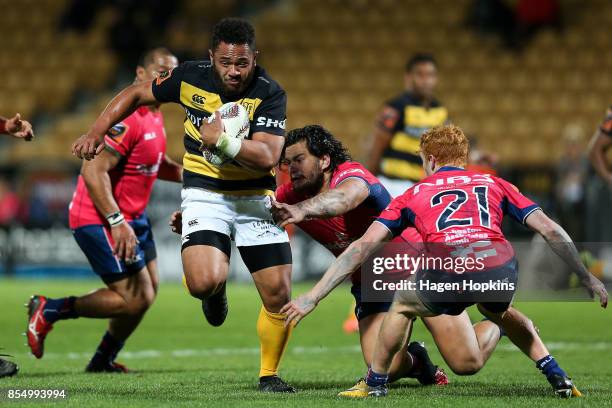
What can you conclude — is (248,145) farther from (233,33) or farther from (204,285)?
(204,285)

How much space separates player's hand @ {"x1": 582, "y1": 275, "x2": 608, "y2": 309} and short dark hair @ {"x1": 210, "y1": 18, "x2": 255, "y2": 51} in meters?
2.37

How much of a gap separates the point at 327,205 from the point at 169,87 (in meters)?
1.36

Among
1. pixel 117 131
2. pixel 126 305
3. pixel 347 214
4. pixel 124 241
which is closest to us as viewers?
Answer: pixel 347 214

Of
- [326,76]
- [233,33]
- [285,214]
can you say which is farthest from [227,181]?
[326,76]

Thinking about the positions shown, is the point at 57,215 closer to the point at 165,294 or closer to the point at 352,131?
the point at 165,294

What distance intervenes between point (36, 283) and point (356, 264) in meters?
11.9

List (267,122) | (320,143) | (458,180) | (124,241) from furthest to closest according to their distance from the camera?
(124,241) < (320,143) < (267,122) < (458,180)

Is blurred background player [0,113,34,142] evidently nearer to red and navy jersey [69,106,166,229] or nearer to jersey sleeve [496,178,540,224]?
red and navy jersey [69,106,166,229]

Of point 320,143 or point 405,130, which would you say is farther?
point 405,130

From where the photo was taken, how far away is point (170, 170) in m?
8.34

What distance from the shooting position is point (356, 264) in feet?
19.1

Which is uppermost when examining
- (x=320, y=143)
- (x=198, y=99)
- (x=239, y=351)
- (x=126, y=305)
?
(x=198, y=99)

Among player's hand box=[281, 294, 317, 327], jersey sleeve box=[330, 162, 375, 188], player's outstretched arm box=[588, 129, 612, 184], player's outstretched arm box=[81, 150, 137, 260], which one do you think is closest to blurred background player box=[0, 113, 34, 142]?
player's outstretched arm box=[81, 150, 137, 260]

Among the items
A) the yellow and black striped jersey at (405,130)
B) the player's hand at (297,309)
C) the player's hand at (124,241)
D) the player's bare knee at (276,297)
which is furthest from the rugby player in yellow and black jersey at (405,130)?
the player's hand at (297,309)
